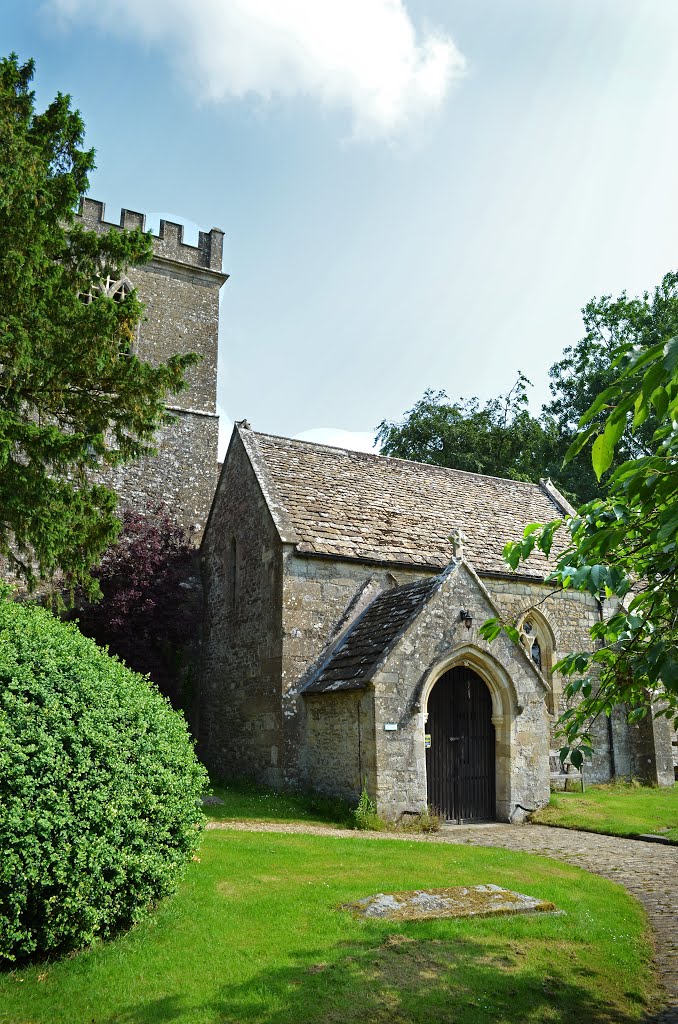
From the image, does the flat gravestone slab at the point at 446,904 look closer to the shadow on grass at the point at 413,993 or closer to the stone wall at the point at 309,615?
the shadow on grass at the point at 413,993

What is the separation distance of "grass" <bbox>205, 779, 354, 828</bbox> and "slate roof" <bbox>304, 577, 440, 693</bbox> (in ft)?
6.83

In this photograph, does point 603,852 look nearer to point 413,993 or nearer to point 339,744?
point 339,744

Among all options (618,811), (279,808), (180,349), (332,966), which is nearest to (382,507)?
(279,808)

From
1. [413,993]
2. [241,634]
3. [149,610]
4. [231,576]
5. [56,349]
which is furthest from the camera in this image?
[149,610]

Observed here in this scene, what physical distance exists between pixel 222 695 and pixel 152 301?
15.2m

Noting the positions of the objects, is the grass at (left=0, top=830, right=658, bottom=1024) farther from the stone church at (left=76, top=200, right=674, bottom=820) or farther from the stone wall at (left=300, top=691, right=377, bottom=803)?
the stone church at (left=76, top=200, right=674, bottom=820)

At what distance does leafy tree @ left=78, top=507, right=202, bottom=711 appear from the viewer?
808 inches

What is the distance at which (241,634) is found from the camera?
18.6 meters

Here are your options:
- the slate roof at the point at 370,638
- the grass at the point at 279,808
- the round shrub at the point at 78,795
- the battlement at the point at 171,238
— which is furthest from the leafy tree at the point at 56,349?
the battlement at the point at 171,238

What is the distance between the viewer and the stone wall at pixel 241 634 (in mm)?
16422

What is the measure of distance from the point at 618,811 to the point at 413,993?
438 inches

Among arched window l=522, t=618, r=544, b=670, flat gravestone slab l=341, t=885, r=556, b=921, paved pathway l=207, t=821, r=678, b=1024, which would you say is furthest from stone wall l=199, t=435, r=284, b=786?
flat gravestone slab l=341, t=885, r=556, b=921

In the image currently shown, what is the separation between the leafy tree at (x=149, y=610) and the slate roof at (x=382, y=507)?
4706 mm

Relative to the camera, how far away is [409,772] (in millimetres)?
13555
